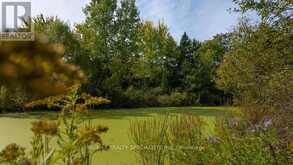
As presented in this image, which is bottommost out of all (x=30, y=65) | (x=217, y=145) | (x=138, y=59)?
(x=217, y=145)

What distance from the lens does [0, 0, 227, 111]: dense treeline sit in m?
19.0

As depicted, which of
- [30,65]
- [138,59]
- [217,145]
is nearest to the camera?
[30,65]

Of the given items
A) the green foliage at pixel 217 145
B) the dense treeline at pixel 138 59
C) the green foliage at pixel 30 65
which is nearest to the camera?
the green foliage at pixel 30 65

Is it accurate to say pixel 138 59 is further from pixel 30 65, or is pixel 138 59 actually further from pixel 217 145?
pixel 30 65

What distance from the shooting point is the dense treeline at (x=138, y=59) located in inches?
746

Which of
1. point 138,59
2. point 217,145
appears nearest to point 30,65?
point 217,145

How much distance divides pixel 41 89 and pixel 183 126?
159 inches

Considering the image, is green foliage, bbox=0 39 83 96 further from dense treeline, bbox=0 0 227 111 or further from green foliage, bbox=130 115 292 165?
dense treeline, bbox=0 0 227 111

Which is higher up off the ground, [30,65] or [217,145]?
[30,65]

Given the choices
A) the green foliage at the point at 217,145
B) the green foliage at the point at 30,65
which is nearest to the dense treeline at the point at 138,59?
the green foliage at the point at 217,145

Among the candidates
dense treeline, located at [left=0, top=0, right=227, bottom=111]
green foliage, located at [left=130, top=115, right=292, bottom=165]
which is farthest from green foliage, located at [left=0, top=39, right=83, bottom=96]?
dense treeline, located at [left=0, top=0, right=227, bottom=111]

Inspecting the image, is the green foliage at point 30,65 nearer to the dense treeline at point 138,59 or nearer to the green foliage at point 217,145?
the green foliage at point 217,145

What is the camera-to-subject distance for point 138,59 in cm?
2291

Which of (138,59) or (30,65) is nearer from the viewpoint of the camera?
(30,65)
